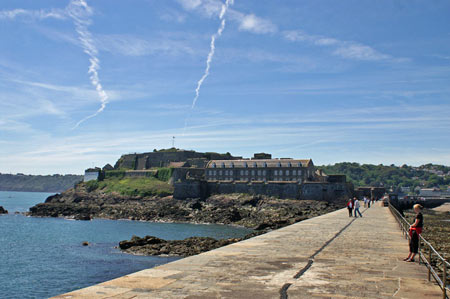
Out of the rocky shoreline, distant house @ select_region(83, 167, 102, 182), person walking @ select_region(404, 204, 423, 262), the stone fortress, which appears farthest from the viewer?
distant house @ select_region(83, 167, 102, 182)

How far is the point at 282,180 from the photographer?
276 feet

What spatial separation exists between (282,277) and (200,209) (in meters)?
67.3

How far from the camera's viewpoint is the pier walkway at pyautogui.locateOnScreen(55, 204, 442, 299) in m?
7.37

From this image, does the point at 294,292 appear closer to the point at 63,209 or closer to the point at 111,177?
the point at 63,209

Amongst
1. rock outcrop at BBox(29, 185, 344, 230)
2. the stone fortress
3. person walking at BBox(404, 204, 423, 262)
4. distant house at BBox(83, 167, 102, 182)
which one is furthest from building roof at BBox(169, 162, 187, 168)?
person walking at BBox(404, 204, 423, 262)

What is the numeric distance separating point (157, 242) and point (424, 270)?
26.1 metres

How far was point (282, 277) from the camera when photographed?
28.6ft

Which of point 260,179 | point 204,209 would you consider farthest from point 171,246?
point 260,179

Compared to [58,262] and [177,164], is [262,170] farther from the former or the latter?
[58,262]

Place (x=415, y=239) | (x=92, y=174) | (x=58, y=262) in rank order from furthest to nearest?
(x=92, y=174) < (x=58, y=262) < (x=415, y=239)

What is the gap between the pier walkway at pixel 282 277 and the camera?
7.37 meters

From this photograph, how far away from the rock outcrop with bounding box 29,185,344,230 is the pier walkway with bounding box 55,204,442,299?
45200 mm

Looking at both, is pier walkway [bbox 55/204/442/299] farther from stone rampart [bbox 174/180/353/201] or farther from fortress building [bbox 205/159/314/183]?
fortress building [bbox 205/159/314/183]

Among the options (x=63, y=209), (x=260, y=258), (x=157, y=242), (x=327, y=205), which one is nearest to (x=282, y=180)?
(x=327, y=205)
